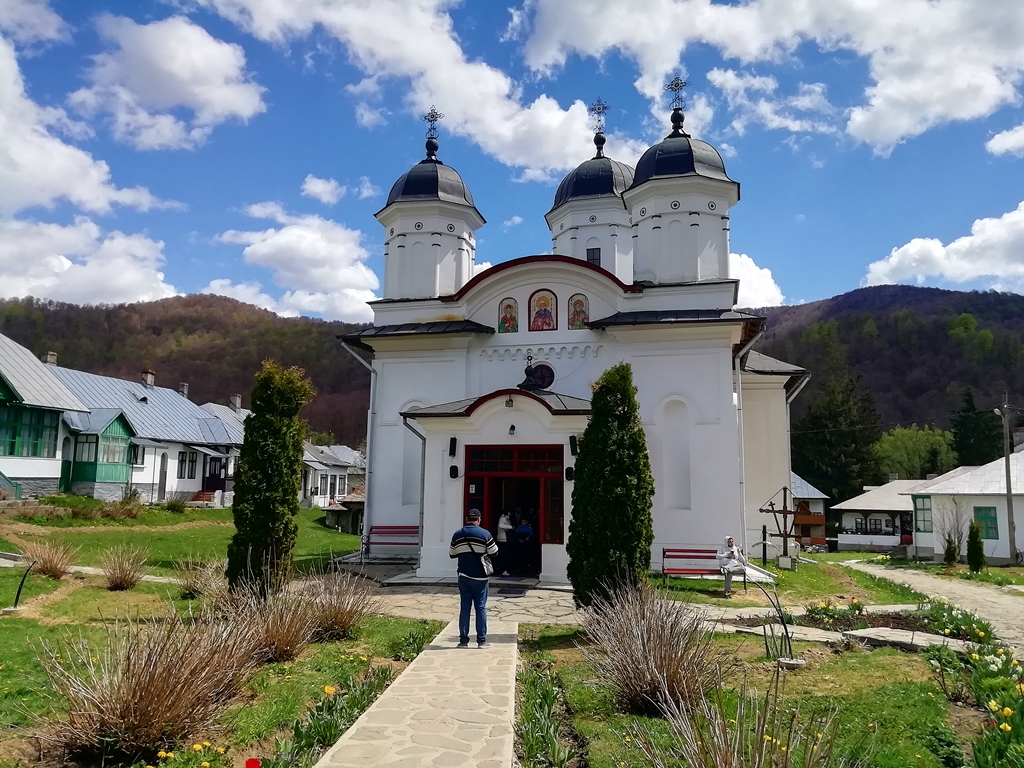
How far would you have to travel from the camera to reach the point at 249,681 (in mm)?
6398

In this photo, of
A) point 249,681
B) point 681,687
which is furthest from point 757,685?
point 249,681

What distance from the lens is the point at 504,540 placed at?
14242mm

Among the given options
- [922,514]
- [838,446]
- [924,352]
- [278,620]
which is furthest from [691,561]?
[924,352]

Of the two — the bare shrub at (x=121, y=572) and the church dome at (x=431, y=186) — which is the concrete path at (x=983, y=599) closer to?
the bare shrub at (x=121, y=572)

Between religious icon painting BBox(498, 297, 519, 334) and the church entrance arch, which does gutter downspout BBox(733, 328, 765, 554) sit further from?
religious icon painting BBox(498, 297, 519, 334)

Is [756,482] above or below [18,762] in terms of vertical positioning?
above

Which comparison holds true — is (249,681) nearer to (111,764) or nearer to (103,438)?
(111,764)

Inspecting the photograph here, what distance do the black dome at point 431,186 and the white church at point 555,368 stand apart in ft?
0.22

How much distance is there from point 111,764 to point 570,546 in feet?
21.5

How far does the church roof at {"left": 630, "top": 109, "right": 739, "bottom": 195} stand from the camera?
700 inches

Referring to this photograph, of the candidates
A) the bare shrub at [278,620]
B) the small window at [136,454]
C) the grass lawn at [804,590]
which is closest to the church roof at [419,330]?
the grass lawn at [804,590]

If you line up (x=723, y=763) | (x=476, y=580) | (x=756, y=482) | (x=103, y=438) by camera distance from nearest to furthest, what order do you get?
(x=723, y=763) < (x=476, y=580) < (x=756, y=482) < (x=103, y=438)

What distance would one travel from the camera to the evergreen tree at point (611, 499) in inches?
372

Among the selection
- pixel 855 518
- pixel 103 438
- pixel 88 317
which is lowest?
pixel 855 518
